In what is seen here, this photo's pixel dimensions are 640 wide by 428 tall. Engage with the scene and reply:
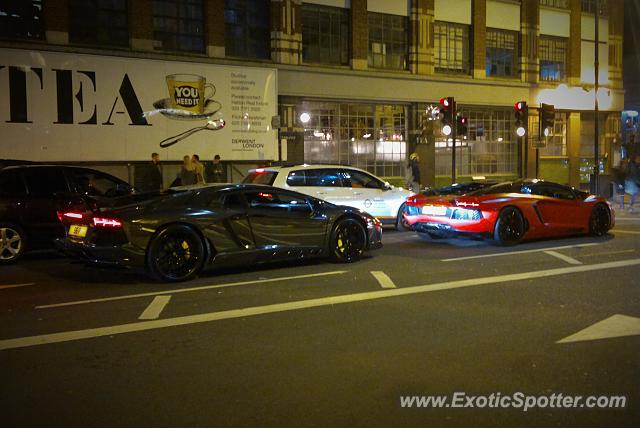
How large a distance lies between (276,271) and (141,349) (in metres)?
3.88

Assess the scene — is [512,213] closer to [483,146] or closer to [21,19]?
[21,19]

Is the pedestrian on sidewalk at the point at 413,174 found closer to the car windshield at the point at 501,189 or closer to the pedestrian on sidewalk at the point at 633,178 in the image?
Answer: the pedestrian on sidewalk at the point at 633,178

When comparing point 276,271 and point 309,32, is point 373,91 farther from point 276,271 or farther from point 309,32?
point 276,271

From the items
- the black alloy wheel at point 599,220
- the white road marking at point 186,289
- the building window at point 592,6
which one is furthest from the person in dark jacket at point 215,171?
the building window at point 592,6

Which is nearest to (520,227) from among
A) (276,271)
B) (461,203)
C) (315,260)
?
(461,203)

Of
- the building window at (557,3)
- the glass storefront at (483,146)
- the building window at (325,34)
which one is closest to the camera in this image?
the building window at (325,34)

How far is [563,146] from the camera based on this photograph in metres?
29.2

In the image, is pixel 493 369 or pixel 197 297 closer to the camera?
pixel 493 369

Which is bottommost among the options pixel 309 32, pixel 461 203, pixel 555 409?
pixel 555 409

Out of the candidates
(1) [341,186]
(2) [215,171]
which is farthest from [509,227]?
(2) [215,171]

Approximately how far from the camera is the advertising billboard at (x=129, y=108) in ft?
53.6

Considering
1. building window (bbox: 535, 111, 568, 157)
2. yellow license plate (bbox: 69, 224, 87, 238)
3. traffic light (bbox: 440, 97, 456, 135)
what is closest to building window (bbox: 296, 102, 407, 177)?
traffic light (bbox: 440, 97, 456, 135)

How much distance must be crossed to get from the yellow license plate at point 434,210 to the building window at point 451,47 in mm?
14767

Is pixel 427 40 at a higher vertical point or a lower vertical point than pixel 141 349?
higher
